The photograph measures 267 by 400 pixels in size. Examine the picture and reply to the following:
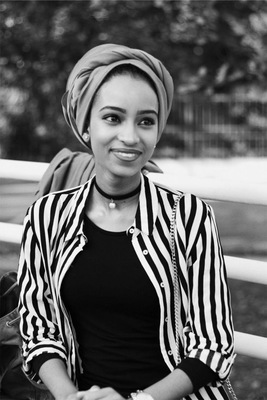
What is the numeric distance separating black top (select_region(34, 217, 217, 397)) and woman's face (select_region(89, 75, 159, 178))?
0.20 metres

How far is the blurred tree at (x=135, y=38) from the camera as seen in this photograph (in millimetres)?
11539

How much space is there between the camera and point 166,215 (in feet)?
7.86

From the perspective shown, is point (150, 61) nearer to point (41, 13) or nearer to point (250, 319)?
point (250, 319)

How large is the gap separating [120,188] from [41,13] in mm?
9595

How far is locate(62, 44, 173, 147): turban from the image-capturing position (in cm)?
234

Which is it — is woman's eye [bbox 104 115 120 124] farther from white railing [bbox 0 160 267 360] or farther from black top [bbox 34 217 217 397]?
white railing [bbox 0 160 267 360]

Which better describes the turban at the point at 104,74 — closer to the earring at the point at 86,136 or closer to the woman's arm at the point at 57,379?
the earring at the point at 86,136

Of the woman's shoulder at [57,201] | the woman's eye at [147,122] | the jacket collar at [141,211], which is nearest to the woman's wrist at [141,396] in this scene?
the jacket collar at [141,211]

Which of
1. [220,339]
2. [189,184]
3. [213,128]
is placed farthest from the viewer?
[213,128]

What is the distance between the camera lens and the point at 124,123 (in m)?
2.34

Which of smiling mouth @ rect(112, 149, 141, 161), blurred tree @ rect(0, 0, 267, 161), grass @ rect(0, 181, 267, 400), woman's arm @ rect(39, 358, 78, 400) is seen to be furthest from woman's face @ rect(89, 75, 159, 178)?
blurred tree @ rect(0, 0, 267, 161)

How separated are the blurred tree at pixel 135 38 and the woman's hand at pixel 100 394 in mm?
9544

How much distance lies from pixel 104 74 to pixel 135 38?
935 centimetres

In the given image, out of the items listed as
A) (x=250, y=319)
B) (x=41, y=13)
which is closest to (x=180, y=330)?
(x=250, y=319)
